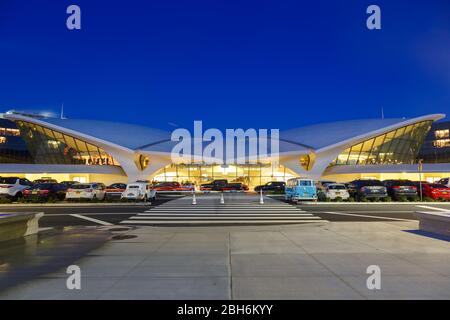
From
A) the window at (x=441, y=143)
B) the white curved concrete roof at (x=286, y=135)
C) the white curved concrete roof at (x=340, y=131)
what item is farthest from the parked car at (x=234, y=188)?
the window at (x=441, y=143)

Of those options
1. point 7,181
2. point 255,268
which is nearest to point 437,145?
point 7,181

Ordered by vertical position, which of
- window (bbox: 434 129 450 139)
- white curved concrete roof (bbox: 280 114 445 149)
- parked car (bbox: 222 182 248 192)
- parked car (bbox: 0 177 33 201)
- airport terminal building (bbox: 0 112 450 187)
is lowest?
parked car (bbox: 222 182 248 192)

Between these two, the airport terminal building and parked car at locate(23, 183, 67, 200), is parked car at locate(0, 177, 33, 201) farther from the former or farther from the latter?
the airport terminal building

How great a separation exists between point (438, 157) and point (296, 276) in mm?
90416

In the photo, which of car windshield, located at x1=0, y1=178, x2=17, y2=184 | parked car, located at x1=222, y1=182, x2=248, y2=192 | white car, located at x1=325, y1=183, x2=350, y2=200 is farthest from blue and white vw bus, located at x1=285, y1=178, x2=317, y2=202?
car windshield, located at x1=0, y1=178, x2=17, y2=184

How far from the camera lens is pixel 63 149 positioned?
55.2m

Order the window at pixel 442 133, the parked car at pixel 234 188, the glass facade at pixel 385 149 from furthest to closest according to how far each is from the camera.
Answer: the window at pixel 442 133 → the glass facade at pixel 385 149 → the parked car at pixel 234 188

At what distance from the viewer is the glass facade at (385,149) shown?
179 feet

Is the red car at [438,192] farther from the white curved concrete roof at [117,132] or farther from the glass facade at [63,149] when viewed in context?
the glass facade at [63,149]

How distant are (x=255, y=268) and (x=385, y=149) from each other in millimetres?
56249

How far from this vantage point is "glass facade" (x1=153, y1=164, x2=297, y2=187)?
54.8 m

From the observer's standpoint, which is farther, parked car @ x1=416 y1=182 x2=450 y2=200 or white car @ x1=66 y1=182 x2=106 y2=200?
parked car @ x1=416 y1=182 x2=450 y2=200

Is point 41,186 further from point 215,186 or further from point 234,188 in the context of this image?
point 234,188
